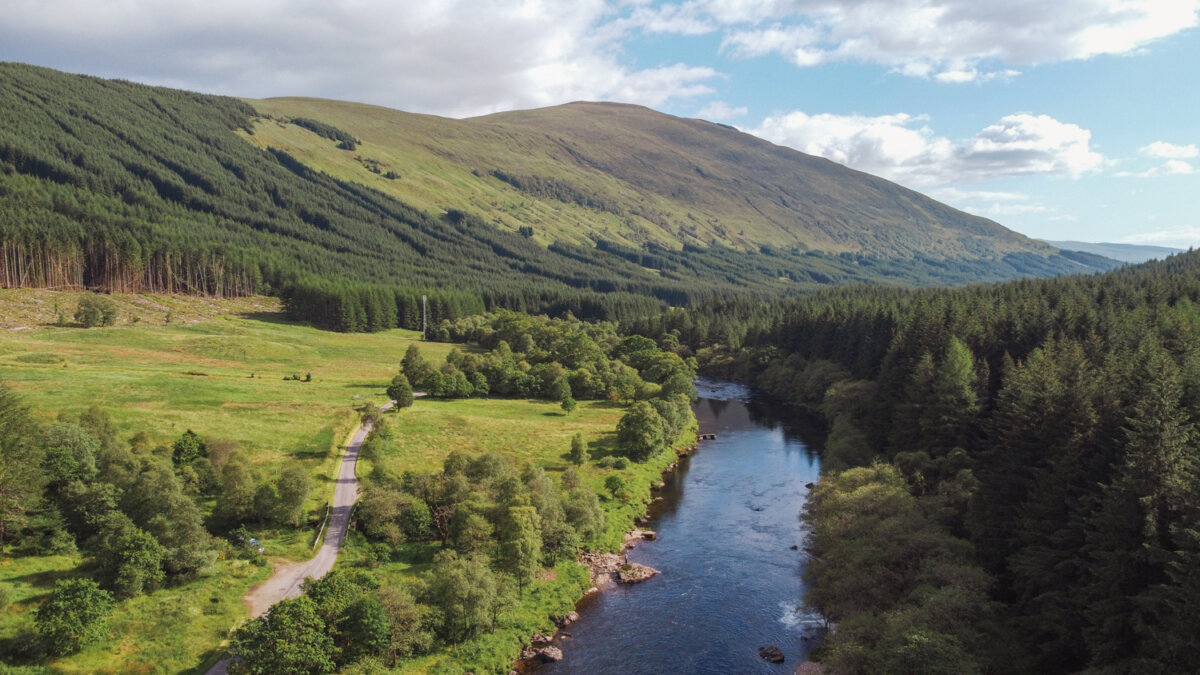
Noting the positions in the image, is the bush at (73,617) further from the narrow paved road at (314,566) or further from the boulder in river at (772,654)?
the boulder in river at (772,654)

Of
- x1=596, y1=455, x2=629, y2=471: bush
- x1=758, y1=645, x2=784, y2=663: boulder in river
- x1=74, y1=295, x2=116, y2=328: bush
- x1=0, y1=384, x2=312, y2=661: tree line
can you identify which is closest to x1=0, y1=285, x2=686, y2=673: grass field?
x1=0, y1=384, x2=312, y2=661: tree line

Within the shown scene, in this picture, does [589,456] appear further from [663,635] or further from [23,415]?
[23,415]

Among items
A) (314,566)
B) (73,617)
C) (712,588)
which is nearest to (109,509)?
(73,617)

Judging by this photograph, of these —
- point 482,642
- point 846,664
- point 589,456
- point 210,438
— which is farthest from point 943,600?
point 210,438

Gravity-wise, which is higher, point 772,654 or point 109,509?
point 109,509

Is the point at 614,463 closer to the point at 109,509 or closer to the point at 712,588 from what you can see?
the point at 712,588

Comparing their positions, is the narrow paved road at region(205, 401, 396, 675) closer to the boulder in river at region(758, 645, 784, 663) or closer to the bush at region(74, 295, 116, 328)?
the boulder in river at region(758, 645, 784, 663)
